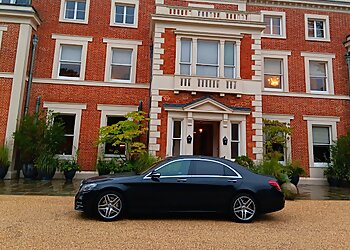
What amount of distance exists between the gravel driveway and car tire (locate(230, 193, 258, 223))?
0.20m

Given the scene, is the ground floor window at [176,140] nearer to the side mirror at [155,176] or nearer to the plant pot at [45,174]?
the plant pot at [45,174]

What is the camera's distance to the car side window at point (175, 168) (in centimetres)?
634

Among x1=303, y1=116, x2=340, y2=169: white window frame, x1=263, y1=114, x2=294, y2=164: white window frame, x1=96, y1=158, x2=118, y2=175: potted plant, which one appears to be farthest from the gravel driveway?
x1=303, y1=116, x2=340, y2=169: white window frame

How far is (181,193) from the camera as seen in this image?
6.15m

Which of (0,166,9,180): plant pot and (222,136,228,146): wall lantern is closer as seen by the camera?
(0,166,9,180): plant pot

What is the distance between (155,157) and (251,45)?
734 centimetres

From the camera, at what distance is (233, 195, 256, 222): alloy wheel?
6.18 m

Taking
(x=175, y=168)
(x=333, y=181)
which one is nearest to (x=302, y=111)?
(x=333, y=181)

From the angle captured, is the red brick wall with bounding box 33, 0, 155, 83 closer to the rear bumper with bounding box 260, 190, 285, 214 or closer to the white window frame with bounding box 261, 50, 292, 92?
the white window frame with bounding box 261, 50, 292, 92

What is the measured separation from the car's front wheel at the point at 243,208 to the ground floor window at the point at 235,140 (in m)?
6.52

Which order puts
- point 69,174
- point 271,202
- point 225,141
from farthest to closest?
point 69,174 → point 225,141 → point 271,202

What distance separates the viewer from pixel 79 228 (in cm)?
530

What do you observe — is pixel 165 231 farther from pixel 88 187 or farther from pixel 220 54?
pixel 220 54

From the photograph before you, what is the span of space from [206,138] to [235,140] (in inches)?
112
